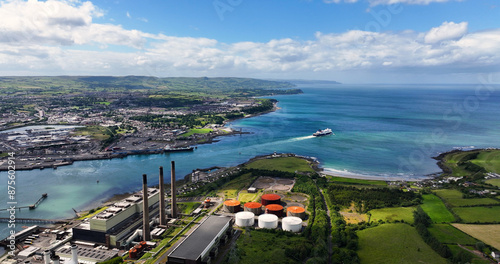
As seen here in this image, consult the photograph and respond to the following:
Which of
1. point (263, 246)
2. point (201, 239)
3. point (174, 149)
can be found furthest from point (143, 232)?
point (174, 149)

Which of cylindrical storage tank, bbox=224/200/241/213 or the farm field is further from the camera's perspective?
cylindrical storage tank, bbox=224/200/241/213

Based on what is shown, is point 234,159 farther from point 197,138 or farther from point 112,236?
point 112,236

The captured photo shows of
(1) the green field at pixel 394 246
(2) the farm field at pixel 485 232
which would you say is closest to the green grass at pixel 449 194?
(2) the farm field at pixel 485 232

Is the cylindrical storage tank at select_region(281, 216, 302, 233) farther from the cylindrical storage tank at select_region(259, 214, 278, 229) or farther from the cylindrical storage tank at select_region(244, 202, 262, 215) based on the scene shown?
the cylindrical storage tank at select_region(244, 202, 262, 215)

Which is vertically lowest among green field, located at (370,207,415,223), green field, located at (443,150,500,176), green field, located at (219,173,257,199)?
green field, located at (219,173,257,199)

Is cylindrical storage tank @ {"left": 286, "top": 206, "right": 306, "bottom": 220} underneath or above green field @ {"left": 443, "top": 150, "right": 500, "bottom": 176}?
underneath

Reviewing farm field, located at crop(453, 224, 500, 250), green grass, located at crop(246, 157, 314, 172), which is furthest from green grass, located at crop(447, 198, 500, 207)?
green grass, located at crop(246, 157, 314, 172)
